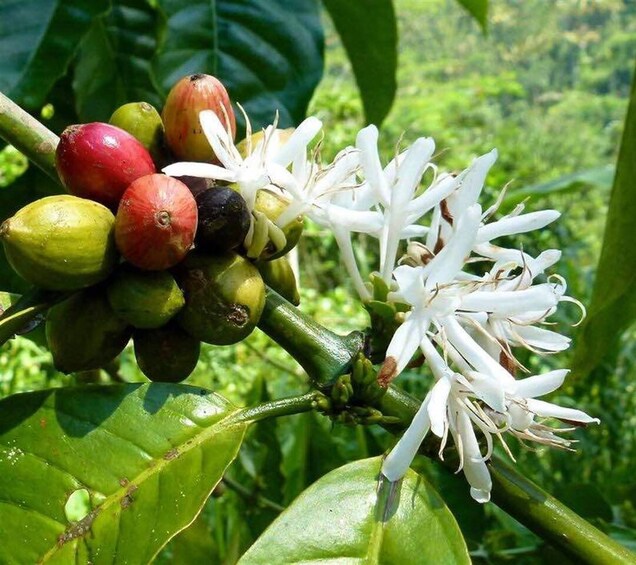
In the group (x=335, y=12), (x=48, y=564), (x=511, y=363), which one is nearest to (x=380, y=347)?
(x=511, y=363)

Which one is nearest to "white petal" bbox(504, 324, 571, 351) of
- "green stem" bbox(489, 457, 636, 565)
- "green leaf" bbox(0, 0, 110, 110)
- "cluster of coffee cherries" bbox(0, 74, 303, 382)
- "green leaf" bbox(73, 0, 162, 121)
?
"green stem" bbox(489, 457, 636, 565)

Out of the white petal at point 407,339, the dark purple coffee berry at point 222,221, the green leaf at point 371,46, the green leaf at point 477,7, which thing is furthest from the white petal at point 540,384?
the green leaf at point 477,7

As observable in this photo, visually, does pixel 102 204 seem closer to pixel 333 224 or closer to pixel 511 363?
pixel 333 224

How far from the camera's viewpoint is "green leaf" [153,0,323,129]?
1.61m

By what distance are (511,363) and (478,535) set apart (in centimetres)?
86

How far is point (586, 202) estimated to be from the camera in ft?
37.0

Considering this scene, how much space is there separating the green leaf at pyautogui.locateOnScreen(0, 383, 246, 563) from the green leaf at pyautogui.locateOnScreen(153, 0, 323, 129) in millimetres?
811

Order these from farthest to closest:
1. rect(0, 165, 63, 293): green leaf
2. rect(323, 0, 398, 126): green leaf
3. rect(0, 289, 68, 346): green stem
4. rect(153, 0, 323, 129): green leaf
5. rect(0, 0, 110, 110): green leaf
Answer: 1. rect(323, 0, 398, 126): green leaf
2. rect(0, 165, 63, 293): green leaf
3. rect(153, 0, 323, 129): green leaf
4. rect(0, 0, 110, 110): green leaf
5. rect(0, 289, 68, 346): green stem

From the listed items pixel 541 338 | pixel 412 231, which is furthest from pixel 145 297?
pixel 541 338

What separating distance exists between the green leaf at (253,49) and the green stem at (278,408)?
0.78 meters

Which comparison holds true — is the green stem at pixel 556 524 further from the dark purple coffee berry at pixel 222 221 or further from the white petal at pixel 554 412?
the dark purple coffee berry at pixel 222 221

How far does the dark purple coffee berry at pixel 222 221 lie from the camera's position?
91cm

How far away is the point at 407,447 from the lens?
0.90m

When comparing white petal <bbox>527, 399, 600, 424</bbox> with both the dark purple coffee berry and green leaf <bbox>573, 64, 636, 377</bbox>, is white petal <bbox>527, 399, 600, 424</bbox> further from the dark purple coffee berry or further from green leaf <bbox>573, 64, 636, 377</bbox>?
the dark purple coffee berry
